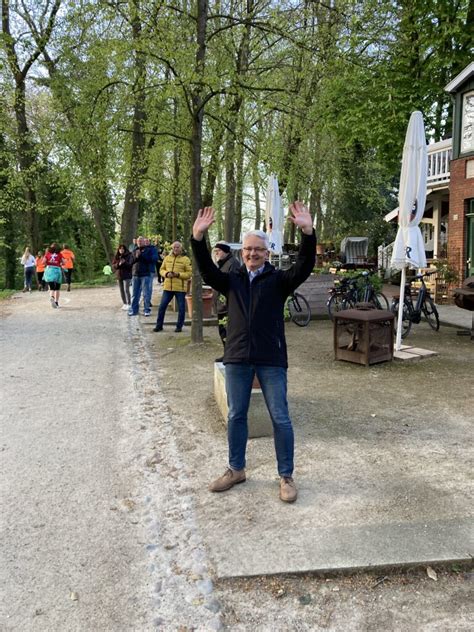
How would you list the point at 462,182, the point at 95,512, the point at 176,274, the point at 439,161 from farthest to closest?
the point at 439,161
the point at 462,182
the point at 176,274
the point at 95,512

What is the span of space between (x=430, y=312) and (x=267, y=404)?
25.6 ft

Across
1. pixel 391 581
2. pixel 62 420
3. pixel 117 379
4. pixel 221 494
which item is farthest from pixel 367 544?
pixel 117 379

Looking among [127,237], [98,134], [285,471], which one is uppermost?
[98,134]

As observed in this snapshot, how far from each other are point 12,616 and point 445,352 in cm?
753

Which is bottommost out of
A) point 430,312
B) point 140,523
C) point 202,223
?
point 140,523

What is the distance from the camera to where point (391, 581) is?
2854mm

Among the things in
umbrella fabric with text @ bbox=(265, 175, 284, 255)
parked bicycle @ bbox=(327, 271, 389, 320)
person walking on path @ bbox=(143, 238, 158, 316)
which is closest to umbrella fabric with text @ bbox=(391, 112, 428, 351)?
parked bicycle @ bbox=(327, 271, 389, 320)

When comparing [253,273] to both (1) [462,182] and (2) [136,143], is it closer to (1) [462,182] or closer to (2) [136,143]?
(2) [136,143]

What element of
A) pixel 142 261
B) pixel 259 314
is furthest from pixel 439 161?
pixel 259 314

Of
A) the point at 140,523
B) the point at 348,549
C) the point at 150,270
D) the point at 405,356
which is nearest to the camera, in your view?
the point at 348,549

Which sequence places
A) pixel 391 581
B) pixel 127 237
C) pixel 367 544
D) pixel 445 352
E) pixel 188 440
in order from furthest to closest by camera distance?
pixel 127 237 → pixel 445 352 → pixel 188 440 → pixel 367 544 → pixel 391 581

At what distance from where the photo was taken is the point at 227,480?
3.87m

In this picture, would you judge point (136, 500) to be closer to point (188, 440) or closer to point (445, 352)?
point (188, 440)

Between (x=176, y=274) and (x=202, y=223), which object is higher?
(x=202, y=223)
